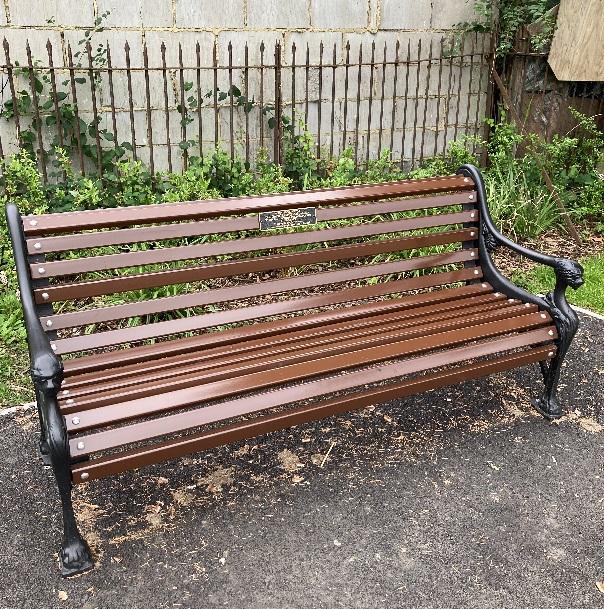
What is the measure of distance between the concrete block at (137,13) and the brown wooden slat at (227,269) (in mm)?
3402

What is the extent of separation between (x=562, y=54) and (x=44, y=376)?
5.99 metres

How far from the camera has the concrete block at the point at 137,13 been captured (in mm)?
5293

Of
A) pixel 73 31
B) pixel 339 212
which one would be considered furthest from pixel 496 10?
pixel 339 212

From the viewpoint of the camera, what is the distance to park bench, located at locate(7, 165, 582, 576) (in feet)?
7.42

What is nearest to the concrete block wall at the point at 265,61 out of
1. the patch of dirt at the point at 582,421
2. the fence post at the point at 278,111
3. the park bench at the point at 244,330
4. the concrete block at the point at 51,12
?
the concrete block at the point at 51,12

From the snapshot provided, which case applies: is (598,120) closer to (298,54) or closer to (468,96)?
(468,96)

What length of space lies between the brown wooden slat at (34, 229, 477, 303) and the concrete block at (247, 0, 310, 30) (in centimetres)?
345

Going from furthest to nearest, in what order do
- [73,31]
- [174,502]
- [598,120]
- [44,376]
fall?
[598,120]
[73,31]
[174,502]
[44,376]

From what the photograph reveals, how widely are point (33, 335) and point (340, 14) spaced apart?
5.07 metres

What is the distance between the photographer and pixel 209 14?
18.5 ft

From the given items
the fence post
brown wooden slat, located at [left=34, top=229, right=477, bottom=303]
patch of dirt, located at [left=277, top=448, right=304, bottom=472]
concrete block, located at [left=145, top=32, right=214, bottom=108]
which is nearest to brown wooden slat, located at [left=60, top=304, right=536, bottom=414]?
brown wooden slat, located at [left=34, top=229, right=477, bottom=303]

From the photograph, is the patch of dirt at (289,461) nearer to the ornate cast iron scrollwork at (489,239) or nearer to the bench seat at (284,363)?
the bench seat at (284,363)

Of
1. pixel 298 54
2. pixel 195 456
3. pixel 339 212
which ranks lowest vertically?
pixel 195 456

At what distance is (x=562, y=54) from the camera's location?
247 inches
